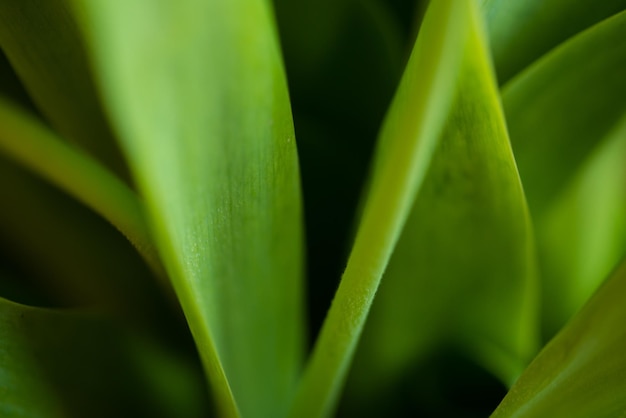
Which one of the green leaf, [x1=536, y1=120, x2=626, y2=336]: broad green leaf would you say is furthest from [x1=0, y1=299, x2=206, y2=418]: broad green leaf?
[x1=536, y1=120, x2=626, y2=336]: broad green leaf

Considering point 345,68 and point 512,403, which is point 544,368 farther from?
point 345,68

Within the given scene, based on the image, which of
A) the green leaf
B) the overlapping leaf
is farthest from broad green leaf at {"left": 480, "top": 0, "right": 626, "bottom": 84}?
the green leaf

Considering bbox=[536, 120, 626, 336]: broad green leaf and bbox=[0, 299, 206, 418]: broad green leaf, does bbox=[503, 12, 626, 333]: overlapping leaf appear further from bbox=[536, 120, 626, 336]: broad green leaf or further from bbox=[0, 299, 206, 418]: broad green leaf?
bbox=[0, 299, 206, 418]: broad green leaf

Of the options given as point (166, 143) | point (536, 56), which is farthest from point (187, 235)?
point (536, 56)

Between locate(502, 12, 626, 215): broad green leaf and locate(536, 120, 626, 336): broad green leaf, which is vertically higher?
locate(502, 12, 626, 215): broad green leaf

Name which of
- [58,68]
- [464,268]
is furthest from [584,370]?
[58,68]

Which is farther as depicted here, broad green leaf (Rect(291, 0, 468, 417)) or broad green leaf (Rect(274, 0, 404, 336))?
broad green leaf (Rect(274, 0, 404, 336))

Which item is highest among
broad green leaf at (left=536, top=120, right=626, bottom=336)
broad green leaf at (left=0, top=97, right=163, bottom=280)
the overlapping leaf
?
the overlapping leaf
